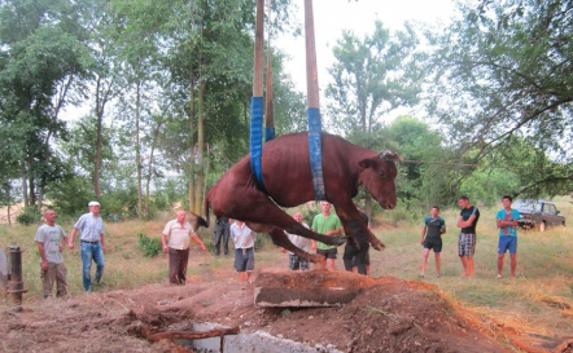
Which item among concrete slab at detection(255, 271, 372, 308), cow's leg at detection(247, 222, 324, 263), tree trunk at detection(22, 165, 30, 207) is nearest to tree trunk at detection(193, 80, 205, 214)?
concrete slab at detection(255, 271, 372, 308)

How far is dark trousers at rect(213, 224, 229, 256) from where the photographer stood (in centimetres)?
1310

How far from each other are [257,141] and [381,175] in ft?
3.14

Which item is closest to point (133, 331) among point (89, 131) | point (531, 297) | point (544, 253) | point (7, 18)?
point (531, 297)

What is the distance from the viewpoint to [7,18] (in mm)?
17547

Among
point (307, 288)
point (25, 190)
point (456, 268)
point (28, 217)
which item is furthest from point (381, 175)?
point (25, 190)

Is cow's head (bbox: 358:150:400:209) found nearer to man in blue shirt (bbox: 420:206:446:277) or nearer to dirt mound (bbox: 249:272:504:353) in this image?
dirt mound (bbox: 249:272:504:353)

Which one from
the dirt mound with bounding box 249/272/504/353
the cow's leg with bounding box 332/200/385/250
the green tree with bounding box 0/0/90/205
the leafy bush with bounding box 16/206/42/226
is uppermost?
the green tree with bounding box 0/0/90/205

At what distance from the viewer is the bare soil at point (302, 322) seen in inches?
155

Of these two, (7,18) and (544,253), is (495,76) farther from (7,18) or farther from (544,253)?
(7,18)

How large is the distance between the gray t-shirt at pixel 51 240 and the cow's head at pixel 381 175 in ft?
18.6

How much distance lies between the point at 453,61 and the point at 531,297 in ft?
14.5

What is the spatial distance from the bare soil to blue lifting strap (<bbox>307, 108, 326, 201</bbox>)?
1455 mm

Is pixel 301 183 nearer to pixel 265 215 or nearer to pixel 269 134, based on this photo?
pixel 265 215

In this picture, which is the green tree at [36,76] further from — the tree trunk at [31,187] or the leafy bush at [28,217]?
the leafy bush at [28,217]
